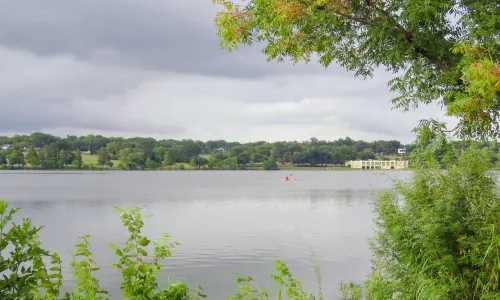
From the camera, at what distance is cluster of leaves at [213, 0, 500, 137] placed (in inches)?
271

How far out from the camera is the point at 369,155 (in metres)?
113

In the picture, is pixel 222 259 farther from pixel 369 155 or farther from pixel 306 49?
pixel 369 155

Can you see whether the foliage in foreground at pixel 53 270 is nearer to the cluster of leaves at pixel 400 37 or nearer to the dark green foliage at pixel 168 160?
the cluster of leaves at pixel 400 37

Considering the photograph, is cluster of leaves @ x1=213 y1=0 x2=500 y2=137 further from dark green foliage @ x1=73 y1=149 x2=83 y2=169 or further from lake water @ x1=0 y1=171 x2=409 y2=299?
dark green foliage @ x1=73 y1=149 x2=83 y2=169

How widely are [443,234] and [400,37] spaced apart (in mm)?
3726

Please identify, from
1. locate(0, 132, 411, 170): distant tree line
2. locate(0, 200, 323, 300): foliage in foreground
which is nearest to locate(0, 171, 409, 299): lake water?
locate(0, 200, 323, 300): foliage in foreground

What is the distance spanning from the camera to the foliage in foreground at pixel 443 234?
5.01 meters

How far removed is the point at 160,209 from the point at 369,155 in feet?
253

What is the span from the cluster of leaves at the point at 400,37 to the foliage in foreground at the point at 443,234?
112 cm

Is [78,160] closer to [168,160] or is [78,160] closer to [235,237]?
[168,160]

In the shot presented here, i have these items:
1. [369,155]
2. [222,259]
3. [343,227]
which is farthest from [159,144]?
[222,259]

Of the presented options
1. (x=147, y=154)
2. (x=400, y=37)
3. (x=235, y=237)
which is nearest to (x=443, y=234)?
(x=400, y=37)

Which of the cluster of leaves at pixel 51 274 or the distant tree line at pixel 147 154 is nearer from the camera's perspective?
the cluster of leaves at pixel 51 274

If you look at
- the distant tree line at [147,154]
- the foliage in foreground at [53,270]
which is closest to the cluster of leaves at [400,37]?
the foliage in foreground at [53,270]
